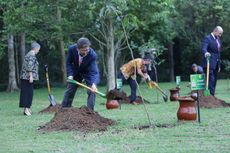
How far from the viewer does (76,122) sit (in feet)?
31.7

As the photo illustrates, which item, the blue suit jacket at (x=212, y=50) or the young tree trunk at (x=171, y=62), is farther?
the young tree trunk at (x=171, y=62)

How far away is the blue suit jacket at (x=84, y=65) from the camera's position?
10375mm

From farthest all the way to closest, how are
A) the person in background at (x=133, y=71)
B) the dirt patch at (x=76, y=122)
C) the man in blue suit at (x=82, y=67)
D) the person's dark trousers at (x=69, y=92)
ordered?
Answer: the person in background at (x=133, y=71), the person's dark trousers at (x=69, y=92), the man in blue suit at (x=82, y=67), the dirt patch at (x=76, y=122)

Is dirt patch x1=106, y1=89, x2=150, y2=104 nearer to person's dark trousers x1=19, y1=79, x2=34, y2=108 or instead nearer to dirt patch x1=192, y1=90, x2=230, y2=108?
person's dark trousers x1=19, y1=79, x2=34, y2=108

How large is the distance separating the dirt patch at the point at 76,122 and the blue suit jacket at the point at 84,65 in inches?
28.6

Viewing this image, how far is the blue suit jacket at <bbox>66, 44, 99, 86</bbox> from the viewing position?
1038 centimetres

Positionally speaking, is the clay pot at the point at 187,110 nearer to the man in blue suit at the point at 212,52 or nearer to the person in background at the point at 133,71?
the man in blue suit at the point at 212,52

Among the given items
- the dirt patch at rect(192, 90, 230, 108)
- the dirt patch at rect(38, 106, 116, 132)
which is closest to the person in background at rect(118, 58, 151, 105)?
the dirt patch at rect(192, 90, 230, 108)

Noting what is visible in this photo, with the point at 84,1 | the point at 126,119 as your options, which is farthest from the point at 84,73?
the point at 84,1

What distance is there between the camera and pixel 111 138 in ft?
27.6

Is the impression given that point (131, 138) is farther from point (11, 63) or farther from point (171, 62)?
point (171, 62)

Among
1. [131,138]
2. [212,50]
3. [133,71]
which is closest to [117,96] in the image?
[133,71]

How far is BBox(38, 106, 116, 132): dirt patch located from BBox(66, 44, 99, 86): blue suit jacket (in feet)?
2.38

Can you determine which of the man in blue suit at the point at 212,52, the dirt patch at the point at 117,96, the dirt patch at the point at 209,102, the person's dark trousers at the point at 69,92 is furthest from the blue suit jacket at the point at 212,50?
the person's dark trousers at the point at 69,92
